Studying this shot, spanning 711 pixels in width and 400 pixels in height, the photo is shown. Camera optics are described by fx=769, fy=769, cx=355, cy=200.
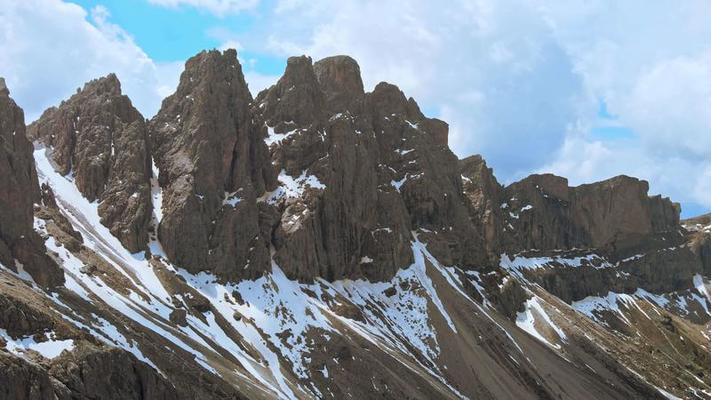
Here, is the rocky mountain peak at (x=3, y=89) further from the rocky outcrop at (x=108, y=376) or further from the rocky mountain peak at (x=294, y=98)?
the rocky mountain peak at (x=294, y=98)

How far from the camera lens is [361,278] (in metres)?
144

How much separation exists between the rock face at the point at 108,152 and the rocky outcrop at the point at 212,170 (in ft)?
15.2

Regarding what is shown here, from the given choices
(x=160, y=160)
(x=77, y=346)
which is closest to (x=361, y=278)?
(x=160, y=160)

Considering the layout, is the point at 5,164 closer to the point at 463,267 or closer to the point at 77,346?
the point at 77,346

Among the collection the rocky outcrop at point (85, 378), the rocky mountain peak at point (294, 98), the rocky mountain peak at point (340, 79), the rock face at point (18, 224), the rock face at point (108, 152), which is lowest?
the rocky outcrop at point (85, 378)

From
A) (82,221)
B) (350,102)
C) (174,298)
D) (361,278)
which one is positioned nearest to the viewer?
(174,298)

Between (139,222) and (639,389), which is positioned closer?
(139,222)

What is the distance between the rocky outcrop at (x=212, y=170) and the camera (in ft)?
378

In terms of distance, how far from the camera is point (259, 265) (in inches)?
4712

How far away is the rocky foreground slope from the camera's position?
71.9m

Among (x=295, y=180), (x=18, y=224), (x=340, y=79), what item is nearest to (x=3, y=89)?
(x=18, y=224)

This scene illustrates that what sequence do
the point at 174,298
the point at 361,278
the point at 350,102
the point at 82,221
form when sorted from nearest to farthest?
the point at 174,298 < the point at 82,221 < the point at 361,278 < the point at 350,102

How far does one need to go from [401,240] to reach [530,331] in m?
41.1

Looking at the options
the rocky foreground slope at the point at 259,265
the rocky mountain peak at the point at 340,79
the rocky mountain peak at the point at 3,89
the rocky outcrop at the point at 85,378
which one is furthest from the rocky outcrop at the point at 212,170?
the rocky outcrop at the point at 85,378
